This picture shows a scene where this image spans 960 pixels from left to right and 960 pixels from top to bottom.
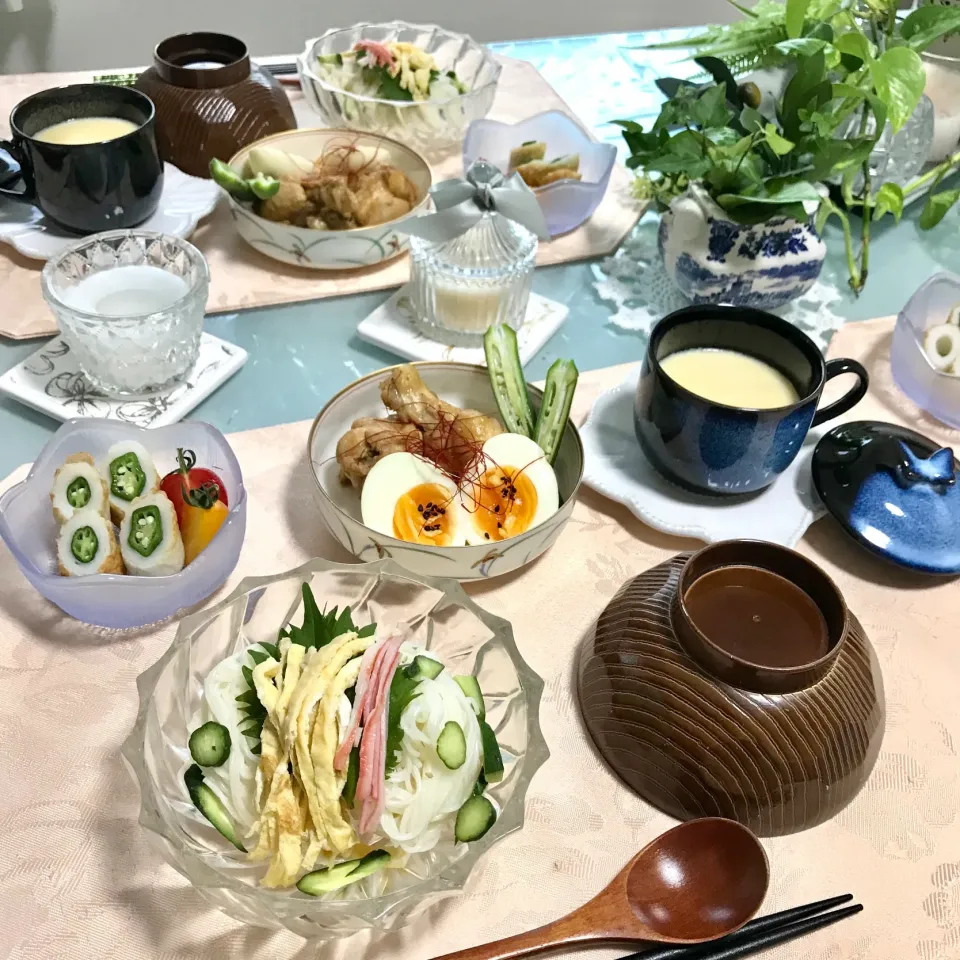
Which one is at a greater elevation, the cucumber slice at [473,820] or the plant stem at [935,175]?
the plant stem at [935,175]

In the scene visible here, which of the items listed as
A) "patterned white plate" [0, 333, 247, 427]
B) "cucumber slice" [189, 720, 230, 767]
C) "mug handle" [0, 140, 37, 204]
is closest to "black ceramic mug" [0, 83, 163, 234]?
"mug handle" [0, 140, 37, 204]

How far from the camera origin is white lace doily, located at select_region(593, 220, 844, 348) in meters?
1.43

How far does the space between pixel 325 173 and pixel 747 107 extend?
2.26ft

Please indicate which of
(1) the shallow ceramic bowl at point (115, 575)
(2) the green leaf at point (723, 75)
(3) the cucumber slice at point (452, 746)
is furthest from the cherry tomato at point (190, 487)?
(2) the green leaf at point (723, 75)

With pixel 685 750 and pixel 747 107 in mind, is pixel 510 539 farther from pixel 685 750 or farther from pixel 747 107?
pixel 747 107

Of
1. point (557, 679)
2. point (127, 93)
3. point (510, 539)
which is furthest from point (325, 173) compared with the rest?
point (557, 679)

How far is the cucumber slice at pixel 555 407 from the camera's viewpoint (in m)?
1.09

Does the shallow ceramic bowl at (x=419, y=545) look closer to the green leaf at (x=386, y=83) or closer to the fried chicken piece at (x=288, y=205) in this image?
the fried chicken piece at (x=288, y=205)

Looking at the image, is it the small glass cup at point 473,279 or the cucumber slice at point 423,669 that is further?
the small glass cup at point 473,279

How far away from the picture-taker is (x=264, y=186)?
142cm

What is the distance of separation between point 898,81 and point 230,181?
1.03 metres

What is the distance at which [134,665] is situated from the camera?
3.00ft

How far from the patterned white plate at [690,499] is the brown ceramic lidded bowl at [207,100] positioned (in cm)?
87

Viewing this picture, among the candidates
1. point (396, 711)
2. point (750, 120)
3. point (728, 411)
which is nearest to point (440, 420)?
point (728, 411)
